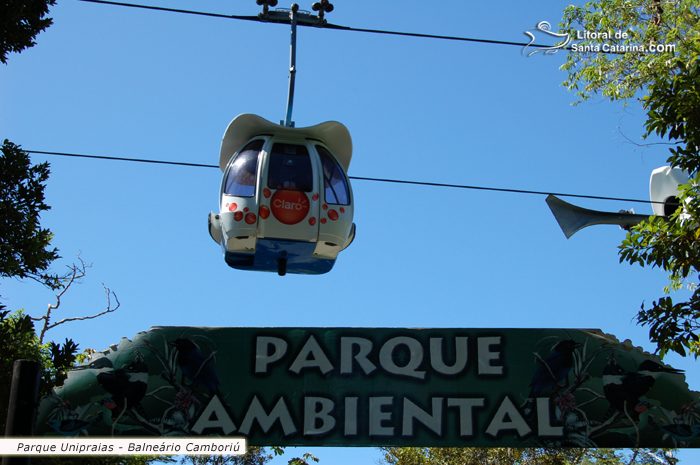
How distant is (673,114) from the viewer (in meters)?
8.97

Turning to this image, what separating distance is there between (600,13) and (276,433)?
14.9 metres

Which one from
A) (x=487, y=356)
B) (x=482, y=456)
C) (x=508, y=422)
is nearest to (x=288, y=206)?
(x=487, y=356)

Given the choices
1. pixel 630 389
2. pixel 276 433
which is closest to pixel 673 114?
pixel 630 389

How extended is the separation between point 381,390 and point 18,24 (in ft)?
Result: 23.1

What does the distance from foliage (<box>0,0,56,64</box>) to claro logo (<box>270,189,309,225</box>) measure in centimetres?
393

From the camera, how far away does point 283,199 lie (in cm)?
989

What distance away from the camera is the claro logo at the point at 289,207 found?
9.84 m

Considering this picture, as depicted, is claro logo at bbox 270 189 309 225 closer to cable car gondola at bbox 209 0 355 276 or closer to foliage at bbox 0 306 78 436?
cable car gondola at bbox 209 0 355 276

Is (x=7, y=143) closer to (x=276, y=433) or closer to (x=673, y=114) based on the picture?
(x=276, y=433)

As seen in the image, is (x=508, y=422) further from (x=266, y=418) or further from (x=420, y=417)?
(x=266, y=418)

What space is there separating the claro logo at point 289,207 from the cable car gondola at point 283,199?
0.01 metres

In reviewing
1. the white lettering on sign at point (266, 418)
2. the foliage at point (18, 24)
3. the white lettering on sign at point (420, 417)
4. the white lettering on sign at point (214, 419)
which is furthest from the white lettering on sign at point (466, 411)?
the foliage at point (18, 24)

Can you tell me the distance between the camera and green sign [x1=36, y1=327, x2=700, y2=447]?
10664 millimetres

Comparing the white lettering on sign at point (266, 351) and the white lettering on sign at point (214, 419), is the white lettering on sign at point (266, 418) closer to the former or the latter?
the white lettering on sign at point (214, 419)
